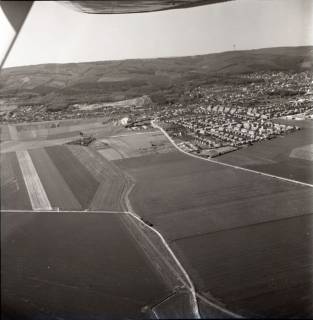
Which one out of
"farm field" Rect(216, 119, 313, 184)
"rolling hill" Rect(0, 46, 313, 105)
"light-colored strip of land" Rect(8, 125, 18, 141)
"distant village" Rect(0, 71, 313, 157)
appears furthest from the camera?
"farm field" Rect(216, 119, 313, 184)

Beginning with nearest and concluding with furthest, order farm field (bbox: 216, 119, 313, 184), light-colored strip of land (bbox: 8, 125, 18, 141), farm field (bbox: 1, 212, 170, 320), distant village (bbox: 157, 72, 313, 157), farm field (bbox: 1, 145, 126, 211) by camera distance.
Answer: farm field (bbox: 1, 212, 170, 320) → farm field (bbox: 1, 145, 126, 211) → light-colored strip of land (bbox: 8, 125, 18, 141) → distant village (bbox: 157, 72, 313, 157) → farm field (bbox: 216, 119, 313, 184)

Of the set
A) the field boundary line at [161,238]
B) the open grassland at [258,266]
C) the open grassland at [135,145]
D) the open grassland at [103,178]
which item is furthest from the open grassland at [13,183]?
the open grassland at [258,266]

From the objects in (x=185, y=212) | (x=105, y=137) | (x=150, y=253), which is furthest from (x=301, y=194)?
(x=105, y=137)

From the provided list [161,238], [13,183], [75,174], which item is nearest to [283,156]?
[161,238]

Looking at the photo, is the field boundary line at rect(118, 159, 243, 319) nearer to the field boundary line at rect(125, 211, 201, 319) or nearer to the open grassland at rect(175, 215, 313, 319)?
the field boundary line at rect(125, 211, 201, 319)

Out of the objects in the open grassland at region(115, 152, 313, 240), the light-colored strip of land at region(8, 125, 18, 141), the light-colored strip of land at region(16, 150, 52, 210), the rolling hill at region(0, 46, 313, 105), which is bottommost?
the open grassland at region(115, 152, 313, 240)

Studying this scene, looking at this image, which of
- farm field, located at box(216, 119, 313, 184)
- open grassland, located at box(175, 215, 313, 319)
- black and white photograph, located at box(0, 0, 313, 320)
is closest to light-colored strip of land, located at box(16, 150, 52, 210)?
black and white photograph, located at box(0, 0, 313, 320)

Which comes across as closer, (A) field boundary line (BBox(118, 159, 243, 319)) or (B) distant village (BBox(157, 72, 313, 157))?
(A) field boundary line (BBox(118, 159, 243, 319))
